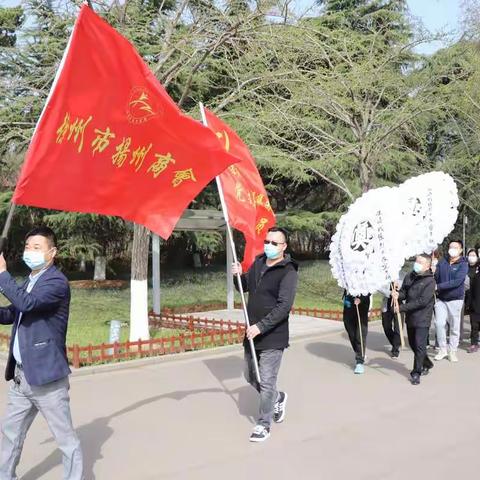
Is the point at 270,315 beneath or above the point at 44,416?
above

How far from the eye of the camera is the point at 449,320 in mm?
9695

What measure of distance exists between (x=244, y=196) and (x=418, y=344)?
3004mm

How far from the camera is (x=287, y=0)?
10164mm

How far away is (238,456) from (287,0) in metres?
7.58

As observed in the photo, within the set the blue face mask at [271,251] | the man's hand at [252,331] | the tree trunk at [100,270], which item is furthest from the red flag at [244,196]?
the tree trunk at [100,270]

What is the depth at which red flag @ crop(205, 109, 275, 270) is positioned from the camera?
6.76 metres

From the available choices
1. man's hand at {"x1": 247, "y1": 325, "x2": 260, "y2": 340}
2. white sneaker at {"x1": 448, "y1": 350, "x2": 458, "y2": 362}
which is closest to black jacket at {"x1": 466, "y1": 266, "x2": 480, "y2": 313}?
white sneaker at {"x1": 448, "y1": 350, "x2": 458, "y2": 362}

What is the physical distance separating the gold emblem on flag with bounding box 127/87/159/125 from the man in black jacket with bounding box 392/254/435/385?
439 cm

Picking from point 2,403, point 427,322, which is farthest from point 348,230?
→ point 2,403

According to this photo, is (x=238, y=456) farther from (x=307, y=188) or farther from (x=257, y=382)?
(x=307, y=188)

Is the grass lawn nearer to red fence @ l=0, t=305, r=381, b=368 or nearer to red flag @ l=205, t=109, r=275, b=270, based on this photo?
red fence @ l=0, t=305, r=381, b=368

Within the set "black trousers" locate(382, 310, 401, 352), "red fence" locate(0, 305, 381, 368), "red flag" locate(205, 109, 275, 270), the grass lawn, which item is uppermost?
"red flag" locate(205, 109, 275, 270)

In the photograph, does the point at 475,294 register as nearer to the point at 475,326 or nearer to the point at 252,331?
the point at 475,326

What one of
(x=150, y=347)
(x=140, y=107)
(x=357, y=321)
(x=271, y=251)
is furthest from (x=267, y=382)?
(x=150, y=347)
